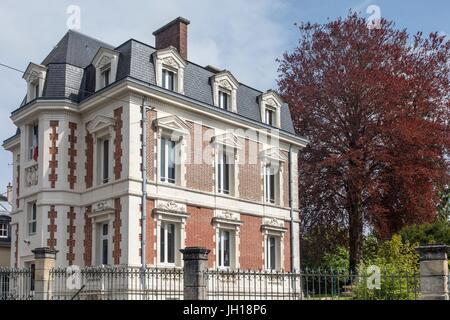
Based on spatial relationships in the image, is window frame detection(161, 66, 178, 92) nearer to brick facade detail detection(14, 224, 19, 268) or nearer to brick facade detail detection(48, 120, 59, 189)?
brick facade detail detection(48, 120, 59, 189)

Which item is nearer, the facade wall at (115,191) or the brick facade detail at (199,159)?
the facade wall at (115,191)

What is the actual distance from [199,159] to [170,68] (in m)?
3.72

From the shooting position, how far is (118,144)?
24.0 metres

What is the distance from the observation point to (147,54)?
25094 mm

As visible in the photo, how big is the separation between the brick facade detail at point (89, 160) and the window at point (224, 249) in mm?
5581

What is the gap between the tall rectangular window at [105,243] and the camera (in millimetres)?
24359

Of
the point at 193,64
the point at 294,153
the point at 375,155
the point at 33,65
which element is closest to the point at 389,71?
the point at 375,155

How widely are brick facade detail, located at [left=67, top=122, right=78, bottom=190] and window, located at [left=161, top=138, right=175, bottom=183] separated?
3.46m

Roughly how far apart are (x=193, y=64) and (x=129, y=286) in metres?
9.69

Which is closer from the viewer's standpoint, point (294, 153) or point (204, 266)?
point (204, 266)

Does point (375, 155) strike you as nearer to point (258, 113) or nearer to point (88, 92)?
point (258, 113)

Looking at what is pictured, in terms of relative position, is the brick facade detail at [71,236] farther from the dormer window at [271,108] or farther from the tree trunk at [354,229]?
the tree trunk at [354,229]

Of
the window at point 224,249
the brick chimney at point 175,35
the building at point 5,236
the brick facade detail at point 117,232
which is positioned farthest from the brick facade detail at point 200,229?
the building at point 5,236

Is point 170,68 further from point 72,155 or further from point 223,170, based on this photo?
point 72,155
